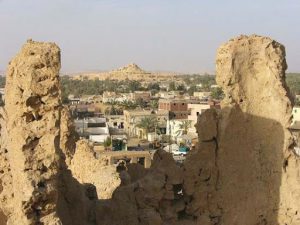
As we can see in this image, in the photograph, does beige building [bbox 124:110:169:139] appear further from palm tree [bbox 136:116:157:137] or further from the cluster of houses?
palm tree [bbox 136:116:157:137]

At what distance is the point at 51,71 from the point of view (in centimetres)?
912

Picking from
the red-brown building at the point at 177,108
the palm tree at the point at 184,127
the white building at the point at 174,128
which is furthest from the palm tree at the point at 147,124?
the red-brown building at the point at 177,108

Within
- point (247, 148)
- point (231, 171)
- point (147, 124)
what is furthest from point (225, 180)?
point (147, 124)

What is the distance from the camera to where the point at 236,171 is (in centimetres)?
1251

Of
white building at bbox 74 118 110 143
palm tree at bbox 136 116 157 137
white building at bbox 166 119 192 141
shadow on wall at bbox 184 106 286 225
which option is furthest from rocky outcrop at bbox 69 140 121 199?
palm tree at bbox 136 116 157 137

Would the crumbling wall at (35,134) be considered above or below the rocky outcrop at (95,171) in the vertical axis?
above

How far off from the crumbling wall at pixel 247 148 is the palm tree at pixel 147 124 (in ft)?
159

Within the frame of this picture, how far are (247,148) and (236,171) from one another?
57cm

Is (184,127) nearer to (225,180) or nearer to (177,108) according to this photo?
(177,108)

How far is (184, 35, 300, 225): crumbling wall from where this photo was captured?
1238 centimetres

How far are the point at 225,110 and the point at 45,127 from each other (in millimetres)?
4985

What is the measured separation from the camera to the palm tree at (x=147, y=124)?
6197 cm

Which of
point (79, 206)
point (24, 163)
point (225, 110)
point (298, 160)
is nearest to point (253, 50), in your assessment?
point (225, 110)

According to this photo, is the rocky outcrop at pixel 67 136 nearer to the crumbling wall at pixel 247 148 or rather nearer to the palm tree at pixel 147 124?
the crumbling wall at pixel 247 148
